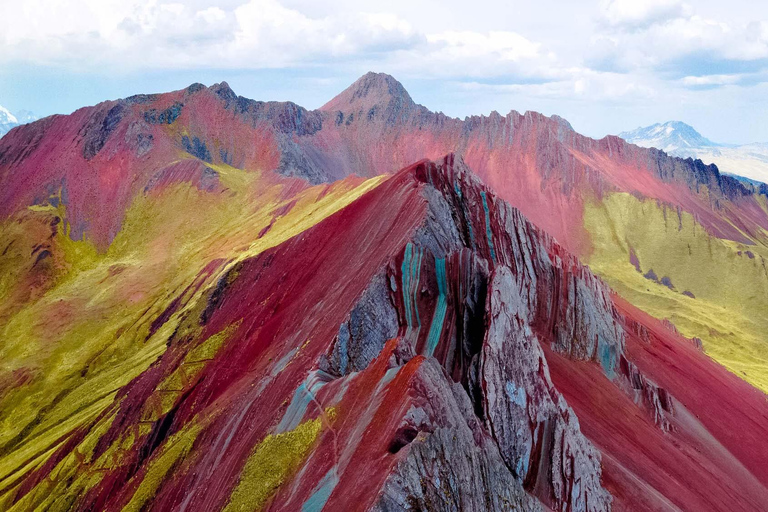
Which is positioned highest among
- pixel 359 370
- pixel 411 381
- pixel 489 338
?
pixel 411 381

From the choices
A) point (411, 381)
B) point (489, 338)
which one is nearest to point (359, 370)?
point (489, 338)

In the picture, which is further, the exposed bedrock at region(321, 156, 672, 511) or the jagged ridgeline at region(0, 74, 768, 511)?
the jagged ridgeline at region(0, 74, 768, 511)

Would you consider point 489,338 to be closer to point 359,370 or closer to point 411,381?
point 411,381

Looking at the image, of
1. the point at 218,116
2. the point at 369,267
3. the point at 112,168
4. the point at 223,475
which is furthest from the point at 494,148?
the point at 223,475

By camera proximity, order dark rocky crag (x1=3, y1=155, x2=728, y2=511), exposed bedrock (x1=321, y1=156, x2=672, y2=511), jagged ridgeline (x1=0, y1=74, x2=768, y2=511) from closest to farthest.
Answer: dark rocky crag (x1=3, y1=155, x2=728, y2=511) → exposed bedrock (x1=321, y1=156, x2=672, y2=511) → jagged ridgeline (x1=0, y1=74, x2=768, y2=511)

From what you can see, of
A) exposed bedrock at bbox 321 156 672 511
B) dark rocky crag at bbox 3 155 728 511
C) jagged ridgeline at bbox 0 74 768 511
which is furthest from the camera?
jagged ridgeline at bbox 0 74 768 511

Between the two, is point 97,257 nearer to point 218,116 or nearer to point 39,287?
point 39,287

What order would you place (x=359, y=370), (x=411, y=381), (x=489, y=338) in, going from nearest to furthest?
(x=411, y=381) → (x=489, y=338) → (x=359, y=370)

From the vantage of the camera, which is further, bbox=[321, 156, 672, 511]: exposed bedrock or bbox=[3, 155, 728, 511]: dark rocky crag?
bbox=[321, 156, 672, 511]: exposed bedrock
